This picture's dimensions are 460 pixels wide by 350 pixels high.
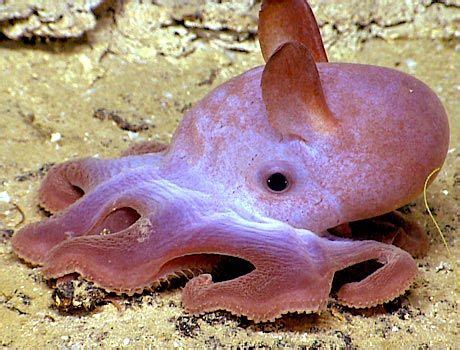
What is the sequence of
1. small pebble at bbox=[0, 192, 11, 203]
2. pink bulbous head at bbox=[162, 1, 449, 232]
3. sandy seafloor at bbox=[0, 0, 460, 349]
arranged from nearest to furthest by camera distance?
1. sandy seafloor at bbox=[0, 0, 460, 349]
2. pink bulbous head at bbox=[162, 1, 449, 232]
3. small pebble at bbox=[0, 192, 11, 203]

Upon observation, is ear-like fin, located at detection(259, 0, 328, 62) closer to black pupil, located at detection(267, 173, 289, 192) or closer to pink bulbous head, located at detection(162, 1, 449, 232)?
pink bulbous head, located at detection(162, 1, 449, 232)

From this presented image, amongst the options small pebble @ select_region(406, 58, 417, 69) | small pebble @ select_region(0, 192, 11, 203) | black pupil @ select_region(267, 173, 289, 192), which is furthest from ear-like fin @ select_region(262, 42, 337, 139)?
small pebble @ select_region(406, 58, 417, 69)

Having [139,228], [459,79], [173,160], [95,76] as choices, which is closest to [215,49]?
[95,76]

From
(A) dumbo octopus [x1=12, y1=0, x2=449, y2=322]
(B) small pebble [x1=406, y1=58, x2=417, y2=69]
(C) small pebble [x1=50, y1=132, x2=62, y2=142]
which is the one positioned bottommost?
(B) small pebble [x1=406, y1=58, x2=417, y2=69]

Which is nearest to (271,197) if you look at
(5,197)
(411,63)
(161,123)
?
(5,197)

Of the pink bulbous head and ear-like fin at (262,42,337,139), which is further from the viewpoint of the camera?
the pink bulbous head

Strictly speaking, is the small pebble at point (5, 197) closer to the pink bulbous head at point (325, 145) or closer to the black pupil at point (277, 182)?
the pink bulbous head at point (325, 145)

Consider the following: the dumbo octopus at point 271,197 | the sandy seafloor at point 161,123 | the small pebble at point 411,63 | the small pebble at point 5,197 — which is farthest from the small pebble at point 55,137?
the small pebble at point 411,63

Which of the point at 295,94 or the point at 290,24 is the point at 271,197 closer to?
the point at 295,94
